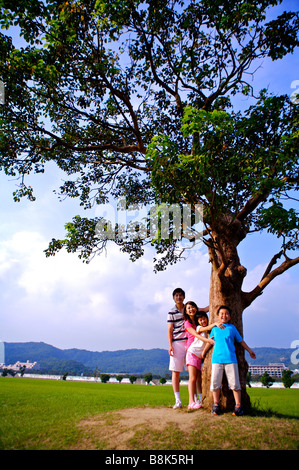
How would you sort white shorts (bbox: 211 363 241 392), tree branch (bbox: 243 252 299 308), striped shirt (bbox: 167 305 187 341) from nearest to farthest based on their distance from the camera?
white shorts (bbox: 211 363 241 392), striped shirt (bbox: 167 305 187 341), tree branch (bbox: 243 252 299 308)

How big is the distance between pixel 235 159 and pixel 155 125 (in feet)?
18.3

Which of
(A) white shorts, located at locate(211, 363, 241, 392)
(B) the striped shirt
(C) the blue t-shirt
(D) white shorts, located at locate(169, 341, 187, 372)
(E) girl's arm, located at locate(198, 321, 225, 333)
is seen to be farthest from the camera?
(B) the striped shirt

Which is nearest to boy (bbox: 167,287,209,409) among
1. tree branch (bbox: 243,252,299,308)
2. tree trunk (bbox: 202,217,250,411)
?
tree trunk (bbox: 202,217,250,411)

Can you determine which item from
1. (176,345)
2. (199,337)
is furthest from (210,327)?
(176,345)

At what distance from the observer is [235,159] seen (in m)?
6.15

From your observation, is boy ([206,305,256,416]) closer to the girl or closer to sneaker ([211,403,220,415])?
sneaker ([211,403,220,415])

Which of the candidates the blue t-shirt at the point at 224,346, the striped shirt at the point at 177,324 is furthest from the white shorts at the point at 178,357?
the blue t-shirt at the point at 224,346

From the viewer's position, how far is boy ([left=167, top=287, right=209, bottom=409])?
673 centimetres

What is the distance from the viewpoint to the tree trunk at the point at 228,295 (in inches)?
267

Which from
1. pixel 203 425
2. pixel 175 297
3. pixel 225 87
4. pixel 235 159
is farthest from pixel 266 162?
pixel 203 425

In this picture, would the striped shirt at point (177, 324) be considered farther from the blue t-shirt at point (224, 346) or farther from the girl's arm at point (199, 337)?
the blue t-shirt at point (224, 346)

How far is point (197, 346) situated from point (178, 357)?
51 cm

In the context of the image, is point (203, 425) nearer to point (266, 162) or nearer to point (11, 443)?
point (11, 443)
